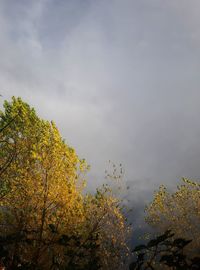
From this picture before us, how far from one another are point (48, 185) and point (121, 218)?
677cm

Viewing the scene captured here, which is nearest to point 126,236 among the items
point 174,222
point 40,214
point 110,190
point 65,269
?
point 110,190

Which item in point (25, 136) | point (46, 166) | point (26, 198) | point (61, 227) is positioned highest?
point (25, 136)

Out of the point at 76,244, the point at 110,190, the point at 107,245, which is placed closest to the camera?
the point at 76,244

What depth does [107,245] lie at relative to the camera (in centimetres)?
2405

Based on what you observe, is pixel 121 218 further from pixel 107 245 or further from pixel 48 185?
pixel 48 185

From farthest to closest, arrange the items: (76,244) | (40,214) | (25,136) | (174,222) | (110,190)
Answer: (174,222) → (25,136) → (110,190) → (40,214) → (76,244)

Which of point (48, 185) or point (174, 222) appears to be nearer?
point (48, 185)

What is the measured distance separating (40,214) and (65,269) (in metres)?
14.8

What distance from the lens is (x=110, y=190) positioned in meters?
18.5

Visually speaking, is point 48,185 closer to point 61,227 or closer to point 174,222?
point 61,227

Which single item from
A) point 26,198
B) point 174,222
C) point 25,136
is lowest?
point 26,198

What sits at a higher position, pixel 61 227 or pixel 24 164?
pixel 24 164

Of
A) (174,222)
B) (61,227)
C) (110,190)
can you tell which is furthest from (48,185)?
(174,222)

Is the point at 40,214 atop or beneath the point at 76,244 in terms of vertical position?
atop
